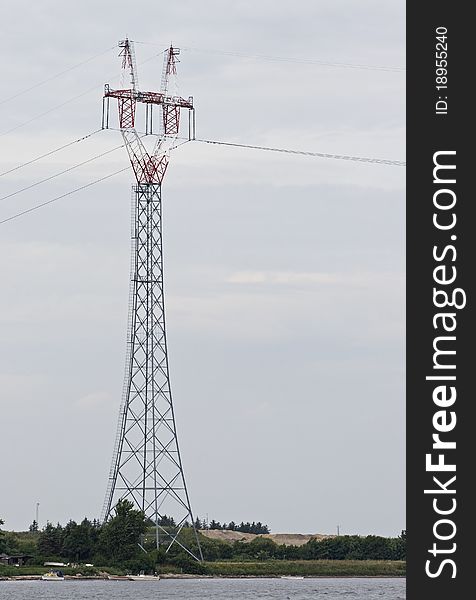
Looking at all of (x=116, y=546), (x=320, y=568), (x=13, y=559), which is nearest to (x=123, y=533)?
(x=116, y=546)

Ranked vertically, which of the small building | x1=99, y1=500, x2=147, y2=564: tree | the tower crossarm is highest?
the tower crossarm

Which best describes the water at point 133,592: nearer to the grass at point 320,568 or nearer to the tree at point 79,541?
the tree at point 79,541

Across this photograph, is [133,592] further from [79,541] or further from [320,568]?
[320,568]

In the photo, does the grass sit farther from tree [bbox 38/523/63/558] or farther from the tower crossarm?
the tower crossarm

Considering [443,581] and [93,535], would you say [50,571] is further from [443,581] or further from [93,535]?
[443,581]

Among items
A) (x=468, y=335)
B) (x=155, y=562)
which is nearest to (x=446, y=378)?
(x=468, y=335)

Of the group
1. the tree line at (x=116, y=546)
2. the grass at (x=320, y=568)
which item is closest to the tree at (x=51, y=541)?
the tree line at (x=116, y=546)

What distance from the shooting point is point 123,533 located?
317ft

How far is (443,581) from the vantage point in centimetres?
1644

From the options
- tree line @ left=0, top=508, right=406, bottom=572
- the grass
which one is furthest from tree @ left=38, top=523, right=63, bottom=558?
the grass

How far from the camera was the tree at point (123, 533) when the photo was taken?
9475 cm

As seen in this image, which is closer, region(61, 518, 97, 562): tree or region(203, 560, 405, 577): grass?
region(61, 518, 97, 562): tree

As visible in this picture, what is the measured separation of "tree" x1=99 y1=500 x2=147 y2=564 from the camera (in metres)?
94.8

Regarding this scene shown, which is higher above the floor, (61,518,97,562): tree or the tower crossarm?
the tower crossarm
